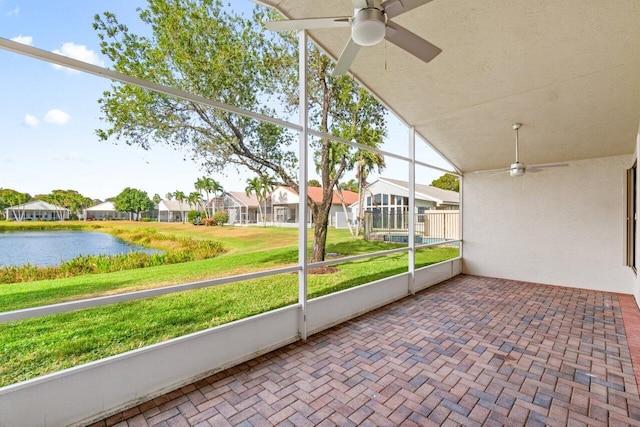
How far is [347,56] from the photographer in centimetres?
222

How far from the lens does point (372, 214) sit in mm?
10523

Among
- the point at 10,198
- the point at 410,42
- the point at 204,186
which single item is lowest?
the point at 10,198

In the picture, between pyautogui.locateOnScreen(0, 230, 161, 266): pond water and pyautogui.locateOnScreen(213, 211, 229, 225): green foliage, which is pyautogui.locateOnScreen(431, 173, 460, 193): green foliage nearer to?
pyautogui.locateOnScreen(213, 211, 229, 225): green foliage

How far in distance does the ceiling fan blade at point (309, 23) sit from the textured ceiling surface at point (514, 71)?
3.87 feet

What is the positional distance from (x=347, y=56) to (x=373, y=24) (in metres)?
0.51

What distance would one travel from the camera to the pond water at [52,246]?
9.04 feet

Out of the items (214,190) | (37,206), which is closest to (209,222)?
(214,190)

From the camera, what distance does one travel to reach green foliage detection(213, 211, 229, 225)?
18.3 ft

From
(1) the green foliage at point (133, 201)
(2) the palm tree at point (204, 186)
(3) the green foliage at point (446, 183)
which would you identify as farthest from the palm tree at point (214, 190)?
(3) the green foliage at point (446, 183)

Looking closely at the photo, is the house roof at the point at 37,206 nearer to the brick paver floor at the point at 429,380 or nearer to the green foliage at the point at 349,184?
the brick paver floor at the point at 429,380

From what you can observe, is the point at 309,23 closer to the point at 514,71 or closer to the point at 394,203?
the point at 514,71

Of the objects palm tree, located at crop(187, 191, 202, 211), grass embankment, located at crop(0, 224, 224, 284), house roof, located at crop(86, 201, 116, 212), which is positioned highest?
palm tree, located at crop(187, 191, 202, 211)

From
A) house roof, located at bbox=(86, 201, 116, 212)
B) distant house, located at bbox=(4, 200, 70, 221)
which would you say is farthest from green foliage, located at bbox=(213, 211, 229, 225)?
distant house, located at bbox=(4, 200, 70, 221)

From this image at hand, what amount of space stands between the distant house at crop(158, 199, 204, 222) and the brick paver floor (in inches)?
100
